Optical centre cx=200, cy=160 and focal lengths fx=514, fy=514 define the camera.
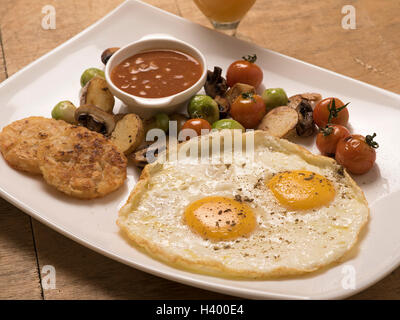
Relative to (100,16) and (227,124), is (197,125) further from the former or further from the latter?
(100,16)

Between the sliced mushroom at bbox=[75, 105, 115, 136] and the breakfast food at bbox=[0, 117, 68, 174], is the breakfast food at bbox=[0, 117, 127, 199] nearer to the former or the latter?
the breakfast food at bbox=[0, 117, 68, 174]

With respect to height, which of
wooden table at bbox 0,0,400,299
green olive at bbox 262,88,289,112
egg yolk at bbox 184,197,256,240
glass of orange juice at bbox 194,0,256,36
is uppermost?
glass of orange juice at bbox 194,0,256,36

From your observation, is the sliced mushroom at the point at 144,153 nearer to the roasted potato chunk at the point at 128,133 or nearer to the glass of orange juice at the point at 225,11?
the roasted potato chunk at the point at 128,133

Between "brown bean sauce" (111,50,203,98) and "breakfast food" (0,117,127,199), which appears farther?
"brown bean sauce" (111,50,203,98)

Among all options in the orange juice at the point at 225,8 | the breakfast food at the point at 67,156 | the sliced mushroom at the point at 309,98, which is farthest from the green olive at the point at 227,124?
the orange juice at the point at 225,8

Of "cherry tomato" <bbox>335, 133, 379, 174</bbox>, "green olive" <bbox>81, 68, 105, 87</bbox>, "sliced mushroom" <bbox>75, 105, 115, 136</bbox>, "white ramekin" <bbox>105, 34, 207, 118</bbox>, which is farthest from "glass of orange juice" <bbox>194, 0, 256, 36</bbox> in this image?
"cherry tomato" <bbox>335, 133, 379, 174</bbox>

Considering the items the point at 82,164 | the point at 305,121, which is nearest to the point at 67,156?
the point at 82,164
